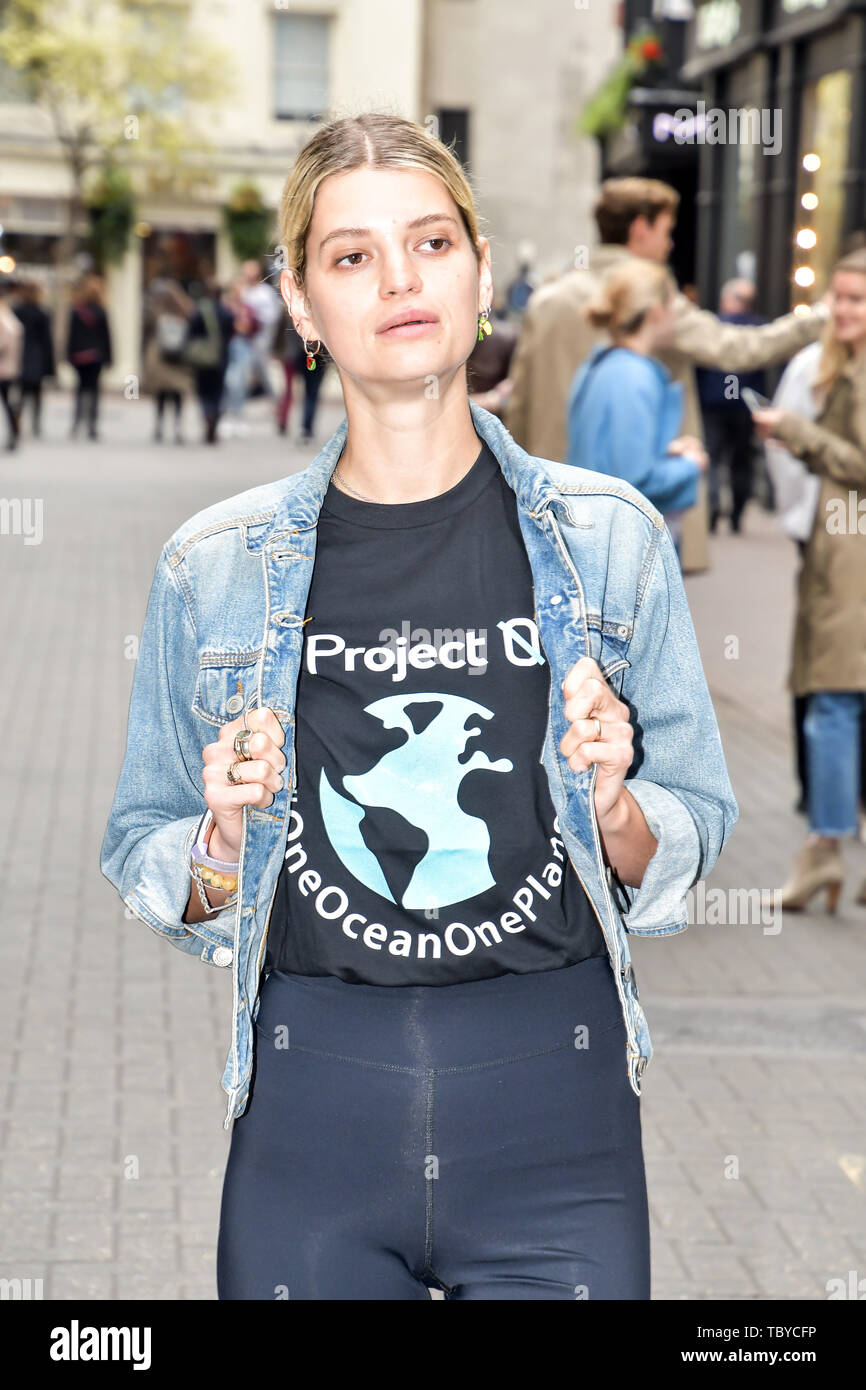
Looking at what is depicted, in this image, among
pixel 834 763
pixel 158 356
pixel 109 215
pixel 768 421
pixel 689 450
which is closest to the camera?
pixel 689 450

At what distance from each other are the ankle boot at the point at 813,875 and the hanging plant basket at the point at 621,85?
1866cm

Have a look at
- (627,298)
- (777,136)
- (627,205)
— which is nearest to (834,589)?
(627,298)

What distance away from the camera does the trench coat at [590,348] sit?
655 cm

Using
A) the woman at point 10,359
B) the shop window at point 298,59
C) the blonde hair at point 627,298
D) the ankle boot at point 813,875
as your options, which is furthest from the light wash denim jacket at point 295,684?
the shop window at point 298,59

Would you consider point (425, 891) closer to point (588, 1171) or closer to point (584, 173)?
point (588, 1171)

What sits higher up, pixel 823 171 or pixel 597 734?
pixel 823 171

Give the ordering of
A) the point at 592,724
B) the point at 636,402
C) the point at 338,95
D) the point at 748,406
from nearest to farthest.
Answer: the point at 592,724 → the point at 636,402 → the point at 748,406 → the point at 338,95

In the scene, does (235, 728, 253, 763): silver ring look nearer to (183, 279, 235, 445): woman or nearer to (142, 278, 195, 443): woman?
(183, 279, 235, 445): woman

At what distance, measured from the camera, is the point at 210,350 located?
987 inches

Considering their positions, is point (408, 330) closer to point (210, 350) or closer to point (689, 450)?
point (689, 450)

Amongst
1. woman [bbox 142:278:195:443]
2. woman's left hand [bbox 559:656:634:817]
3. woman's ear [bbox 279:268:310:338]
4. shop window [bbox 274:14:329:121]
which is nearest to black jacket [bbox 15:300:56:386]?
woman [bbox 142:278:195:443]

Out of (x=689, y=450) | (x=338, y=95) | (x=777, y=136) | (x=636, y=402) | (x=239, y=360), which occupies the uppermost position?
(x=338, y=95)

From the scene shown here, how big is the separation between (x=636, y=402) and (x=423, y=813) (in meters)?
4.00

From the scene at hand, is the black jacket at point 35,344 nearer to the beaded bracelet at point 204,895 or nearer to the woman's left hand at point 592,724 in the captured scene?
the beaded bracelet at point 204,895
